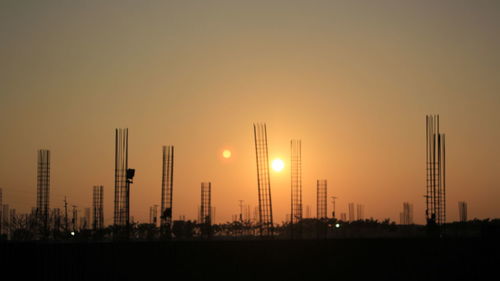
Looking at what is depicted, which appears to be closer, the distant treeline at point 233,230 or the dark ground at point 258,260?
the dark ground at point 258,260

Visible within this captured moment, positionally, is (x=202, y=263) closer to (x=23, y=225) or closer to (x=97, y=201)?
(x=97, y=201)

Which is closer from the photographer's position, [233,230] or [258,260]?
[258,260]

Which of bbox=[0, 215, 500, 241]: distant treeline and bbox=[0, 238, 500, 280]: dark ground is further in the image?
bbox=[0, 215, 500, 241]: distant treeline

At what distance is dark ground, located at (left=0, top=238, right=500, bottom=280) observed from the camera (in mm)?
16562

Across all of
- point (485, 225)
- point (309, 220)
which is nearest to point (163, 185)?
point (485, 225)

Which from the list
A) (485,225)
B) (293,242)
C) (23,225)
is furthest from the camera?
(23,225)

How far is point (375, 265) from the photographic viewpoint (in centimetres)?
2214

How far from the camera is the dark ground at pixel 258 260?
16.6 metres

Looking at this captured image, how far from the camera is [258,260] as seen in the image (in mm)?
20016

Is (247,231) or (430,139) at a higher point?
(430,139)

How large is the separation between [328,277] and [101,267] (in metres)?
7.18

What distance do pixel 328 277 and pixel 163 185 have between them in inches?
617

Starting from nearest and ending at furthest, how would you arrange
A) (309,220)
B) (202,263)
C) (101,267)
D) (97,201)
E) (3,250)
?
(3,250) → (101,267) → (202,263) → (97,201) → (309,220)

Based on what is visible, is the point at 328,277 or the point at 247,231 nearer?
the point at 328,277
